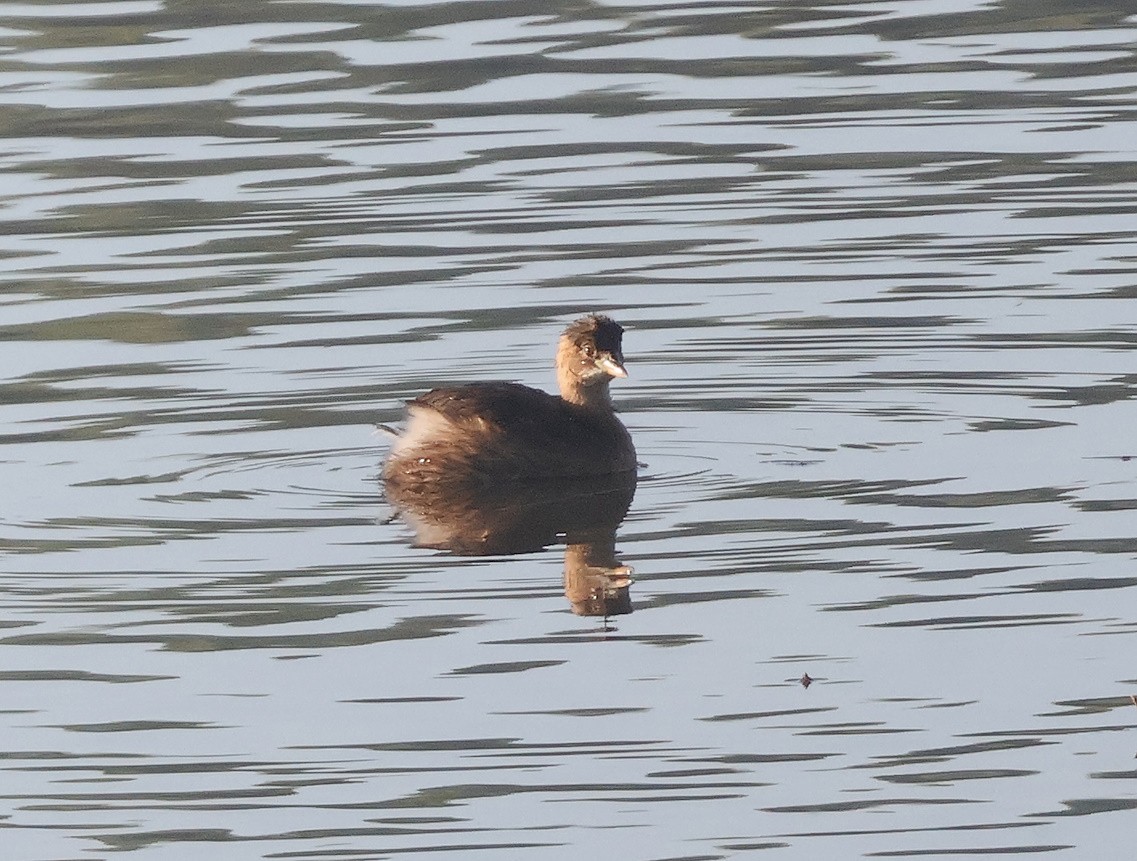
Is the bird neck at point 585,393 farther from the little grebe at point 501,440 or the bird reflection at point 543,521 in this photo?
the bird reflection at point 543,521

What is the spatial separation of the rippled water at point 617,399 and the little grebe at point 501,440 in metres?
0.25

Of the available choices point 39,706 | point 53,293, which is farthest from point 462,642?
point 53,293

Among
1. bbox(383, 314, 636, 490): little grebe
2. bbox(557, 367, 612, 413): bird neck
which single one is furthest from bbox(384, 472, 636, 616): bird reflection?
bbox(557, 367, 612, 413): bird neck

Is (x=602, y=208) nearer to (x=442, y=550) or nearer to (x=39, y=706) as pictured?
A: (x=442, y=550)

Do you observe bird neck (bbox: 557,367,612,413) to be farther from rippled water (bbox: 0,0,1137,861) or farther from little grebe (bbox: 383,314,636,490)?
rippled water (bbox: 0,0,1137,861)

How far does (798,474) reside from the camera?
419 inches

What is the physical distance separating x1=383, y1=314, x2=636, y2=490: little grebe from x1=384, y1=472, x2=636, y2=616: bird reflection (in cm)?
5

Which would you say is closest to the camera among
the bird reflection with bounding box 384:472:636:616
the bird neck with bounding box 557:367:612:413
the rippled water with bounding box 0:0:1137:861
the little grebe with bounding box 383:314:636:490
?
the rippled water with bounding box 0:0:1137:861

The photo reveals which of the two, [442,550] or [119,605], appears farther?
[442,550]

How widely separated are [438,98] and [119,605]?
389 inches

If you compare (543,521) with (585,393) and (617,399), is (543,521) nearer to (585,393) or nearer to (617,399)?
(585,393)

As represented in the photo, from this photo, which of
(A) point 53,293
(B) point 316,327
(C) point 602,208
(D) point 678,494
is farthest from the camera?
(C) point 602,208

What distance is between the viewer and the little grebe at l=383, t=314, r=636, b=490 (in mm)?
10953

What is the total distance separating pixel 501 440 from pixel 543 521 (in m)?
0.69
